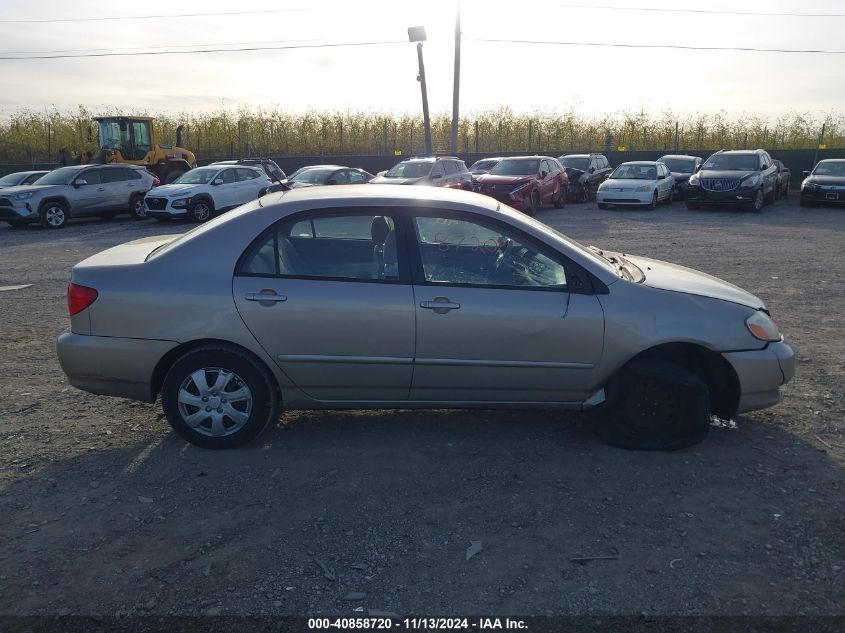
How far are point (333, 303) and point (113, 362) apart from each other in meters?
1.44

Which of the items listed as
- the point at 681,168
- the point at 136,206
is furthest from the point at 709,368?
the point at 681,168

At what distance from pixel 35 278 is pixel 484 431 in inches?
357

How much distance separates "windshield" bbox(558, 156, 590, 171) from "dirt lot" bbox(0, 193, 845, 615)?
72.9 feet

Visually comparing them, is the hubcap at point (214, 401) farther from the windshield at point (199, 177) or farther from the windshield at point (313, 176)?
the windshield at point (199, 177)

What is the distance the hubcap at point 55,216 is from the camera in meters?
19.7

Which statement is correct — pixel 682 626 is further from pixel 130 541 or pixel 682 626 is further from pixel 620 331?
pixel 130 541

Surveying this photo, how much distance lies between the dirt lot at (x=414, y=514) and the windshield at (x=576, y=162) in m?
22.2

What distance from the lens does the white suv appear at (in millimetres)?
19531

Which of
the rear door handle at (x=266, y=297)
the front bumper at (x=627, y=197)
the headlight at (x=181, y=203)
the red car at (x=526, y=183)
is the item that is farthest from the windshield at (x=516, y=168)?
the rear door handle at (x=266, y=297)

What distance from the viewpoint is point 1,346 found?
7.05 meters

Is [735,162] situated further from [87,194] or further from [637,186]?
[87,194]

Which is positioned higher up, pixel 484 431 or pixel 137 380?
pixel 137 380

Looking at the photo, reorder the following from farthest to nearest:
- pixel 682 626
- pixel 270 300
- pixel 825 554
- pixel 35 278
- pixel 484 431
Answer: pixel 35 278, pixel 484 431, pixel 270 300, pixel 825 554, pixel 682 626

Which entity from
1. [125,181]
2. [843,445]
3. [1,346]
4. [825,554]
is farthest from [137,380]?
[125,181]
